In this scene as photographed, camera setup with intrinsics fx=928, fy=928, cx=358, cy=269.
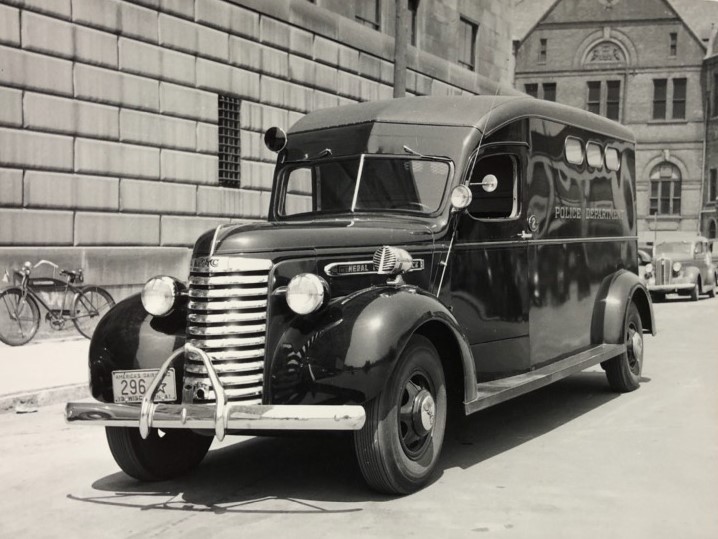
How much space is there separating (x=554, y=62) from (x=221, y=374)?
4940 cm

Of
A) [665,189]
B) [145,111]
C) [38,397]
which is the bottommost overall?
[38,397]

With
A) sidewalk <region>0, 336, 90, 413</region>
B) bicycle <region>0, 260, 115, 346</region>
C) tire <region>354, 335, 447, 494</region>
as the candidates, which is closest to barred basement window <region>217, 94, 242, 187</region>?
bicycle <region>0, 260, 115, 346</region>

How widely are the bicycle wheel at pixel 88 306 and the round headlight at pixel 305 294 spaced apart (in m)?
9.02

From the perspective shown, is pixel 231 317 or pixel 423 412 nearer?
→ pixel 231 317

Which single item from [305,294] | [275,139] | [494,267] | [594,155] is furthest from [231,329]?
[594,155]

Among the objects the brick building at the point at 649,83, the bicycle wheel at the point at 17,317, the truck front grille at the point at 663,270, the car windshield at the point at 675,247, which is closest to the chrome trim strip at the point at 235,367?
the bicycle wheel at the point at 17,317

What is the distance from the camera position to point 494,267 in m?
6.71

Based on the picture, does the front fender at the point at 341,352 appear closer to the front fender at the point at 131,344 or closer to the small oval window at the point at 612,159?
the front fender at the point at 131,344

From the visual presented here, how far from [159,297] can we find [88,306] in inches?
337

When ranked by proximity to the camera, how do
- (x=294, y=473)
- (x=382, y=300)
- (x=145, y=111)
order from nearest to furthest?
1. (x=382, y=300)
2. (x=294, y=473)
3. (x=145, y=111)

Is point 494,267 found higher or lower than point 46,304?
higher

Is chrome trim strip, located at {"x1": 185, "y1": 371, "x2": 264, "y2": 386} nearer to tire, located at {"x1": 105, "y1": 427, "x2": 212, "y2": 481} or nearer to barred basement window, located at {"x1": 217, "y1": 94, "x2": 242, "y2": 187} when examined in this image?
tire, located at {"x1": 105, "y1": 427, "x2": 212, "y2": 481}

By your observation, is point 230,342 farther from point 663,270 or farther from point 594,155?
point 663,270

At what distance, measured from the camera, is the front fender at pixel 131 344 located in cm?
559
